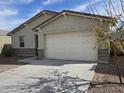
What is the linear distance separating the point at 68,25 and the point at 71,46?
191 cm

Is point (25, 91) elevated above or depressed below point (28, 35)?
below

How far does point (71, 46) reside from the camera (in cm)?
1497

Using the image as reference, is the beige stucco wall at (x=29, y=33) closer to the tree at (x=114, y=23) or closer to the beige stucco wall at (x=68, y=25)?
the beige stucco wall at (x=68, y=25)

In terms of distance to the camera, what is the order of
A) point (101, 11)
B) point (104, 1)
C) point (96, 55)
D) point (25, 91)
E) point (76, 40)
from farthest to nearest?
1. point (76, 40)
2. point (96, 55)
3. point (101, 11)
4. point (104, 1)
5. point (25, 91)

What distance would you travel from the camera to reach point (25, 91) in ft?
22.2

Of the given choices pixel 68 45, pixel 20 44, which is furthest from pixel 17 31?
pixel 68 45

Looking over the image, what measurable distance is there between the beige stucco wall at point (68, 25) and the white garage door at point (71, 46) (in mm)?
448

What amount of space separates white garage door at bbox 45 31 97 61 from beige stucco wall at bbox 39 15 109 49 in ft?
1.47

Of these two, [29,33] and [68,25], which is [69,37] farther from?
[29,33]

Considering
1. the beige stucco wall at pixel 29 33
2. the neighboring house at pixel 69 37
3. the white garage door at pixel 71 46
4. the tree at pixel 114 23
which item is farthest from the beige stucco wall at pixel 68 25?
the tree at pixel 114 23

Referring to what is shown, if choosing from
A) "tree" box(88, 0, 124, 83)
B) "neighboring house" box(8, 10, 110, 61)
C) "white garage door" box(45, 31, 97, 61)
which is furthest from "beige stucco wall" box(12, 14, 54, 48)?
"tree" box(88, 0, 124, 83)

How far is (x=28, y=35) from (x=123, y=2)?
15267mm

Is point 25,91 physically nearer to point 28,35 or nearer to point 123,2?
point 123,2

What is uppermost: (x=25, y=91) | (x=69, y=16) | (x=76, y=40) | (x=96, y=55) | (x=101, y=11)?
(x=69, y=16)
